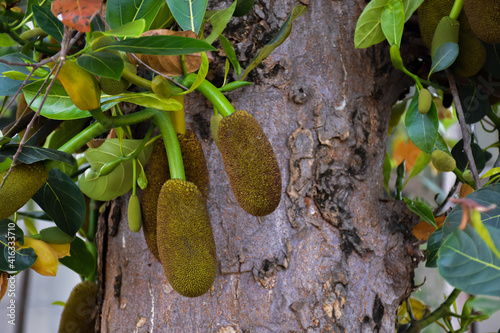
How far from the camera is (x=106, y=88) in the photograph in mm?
514

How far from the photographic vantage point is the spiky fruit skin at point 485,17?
1.95 ft

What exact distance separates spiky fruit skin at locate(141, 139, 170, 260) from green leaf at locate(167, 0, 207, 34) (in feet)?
0.50

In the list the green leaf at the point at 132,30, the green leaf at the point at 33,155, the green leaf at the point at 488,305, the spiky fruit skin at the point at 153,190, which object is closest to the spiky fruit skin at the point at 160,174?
the spiky fruit skin at the point at 153,190

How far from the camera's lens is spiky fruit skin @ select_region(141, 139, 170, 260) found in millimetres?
594

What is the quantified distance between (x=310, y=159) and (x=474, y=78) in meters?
0.33

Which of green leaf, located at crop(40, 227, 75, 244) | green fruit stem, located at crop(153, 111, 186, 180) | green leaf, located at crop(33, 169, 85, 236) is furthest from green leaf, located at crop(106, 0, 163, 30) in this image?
green leaf, located at crop(40, 227, 75, 244)

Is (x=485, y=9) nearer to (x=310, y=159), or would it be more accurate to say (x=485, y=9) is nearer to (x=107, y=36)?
(x=310, y=159)

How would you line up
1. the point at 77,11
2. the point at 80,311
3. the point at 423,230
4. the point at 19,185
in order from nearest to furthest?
the point at 77,11
the point at 19,185
the point at 423,230
the point at 80,311

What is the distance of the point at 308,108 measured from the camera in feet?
2.30

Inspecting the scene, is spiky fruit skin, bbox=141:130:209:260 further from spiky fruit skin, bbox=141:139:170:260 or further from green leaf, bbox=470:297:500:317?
green leaf, bbox=470:297:500:317

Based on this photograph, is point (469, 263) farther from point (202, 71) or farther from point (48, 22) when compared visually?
point (48, 22)

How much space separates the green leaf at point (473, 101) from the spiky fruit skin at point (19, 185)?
65 cm

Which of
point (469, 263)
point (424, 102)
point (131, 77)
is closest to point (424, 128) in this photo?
point (424, 102)

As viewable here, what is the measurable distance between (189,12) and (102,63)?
13 centimetres
